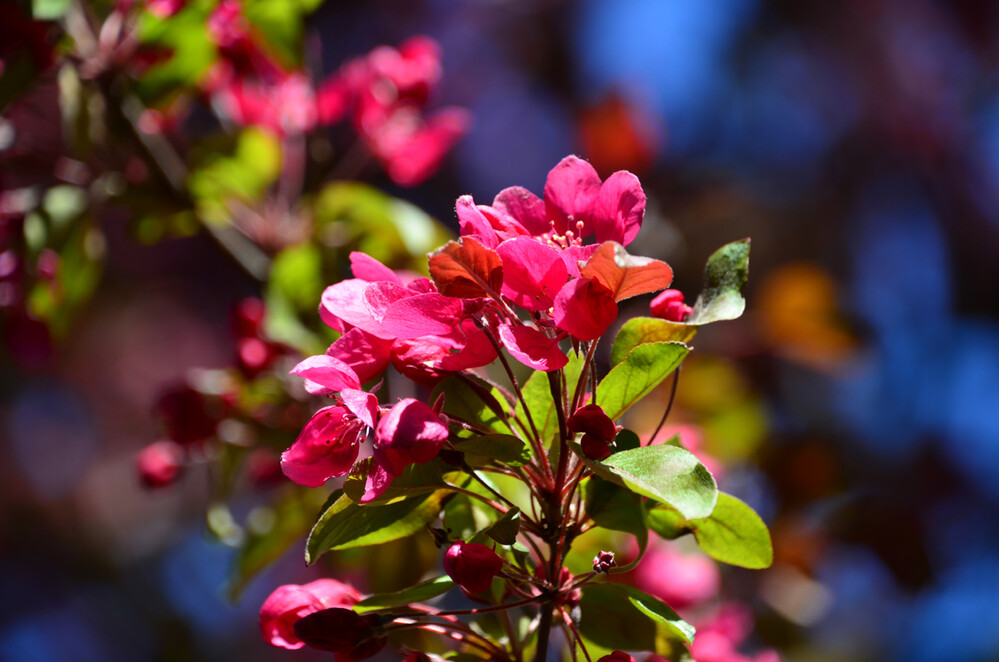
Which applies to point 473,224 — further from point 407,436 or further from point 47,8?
point 47,8

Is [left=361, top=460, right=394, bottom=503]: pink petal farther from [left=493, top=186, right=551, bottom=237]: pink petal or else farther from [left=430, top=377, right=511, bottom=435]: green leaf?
[left=493, top=186, right=551, bottom=237]: pink petal

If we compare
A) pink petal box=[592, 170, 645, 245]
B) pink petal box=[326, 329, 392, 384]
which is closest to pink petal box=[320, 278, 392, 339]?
pink petal box=[326, 329, 392, 384]

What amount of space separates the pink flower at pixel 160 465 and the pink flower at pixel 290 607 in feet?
2.48

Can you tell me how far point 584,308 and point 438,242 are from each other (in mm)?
829

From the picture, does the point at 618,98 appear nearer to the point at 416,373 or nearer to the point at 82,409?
the point at 416,373

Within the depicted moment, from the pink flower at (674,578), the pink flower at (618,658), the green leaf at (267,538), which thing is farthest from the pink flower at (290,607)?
the pink flower at (674,578)

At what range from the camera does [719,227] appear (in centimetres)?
254

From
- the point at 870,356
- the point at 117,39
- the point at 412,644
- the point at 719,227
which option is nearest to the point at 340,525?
the point at 412,644

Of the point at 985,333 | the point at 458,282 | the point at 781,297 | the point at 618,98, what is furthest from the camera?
the point at 985,333

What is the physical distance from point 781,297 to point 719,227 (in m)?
0.41

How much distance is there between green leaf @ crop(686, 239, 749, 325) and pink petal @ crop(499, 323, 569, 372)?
14cm

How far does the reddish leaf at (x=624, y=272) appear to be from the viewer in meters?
0.61

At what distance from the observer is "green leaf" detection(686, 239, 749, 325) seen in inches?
28.7

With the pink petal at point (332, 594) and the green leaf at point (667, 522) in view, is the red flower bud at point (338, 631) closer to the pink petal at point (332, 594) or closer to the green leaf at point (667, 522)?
the pink petal at point (332, 594)
